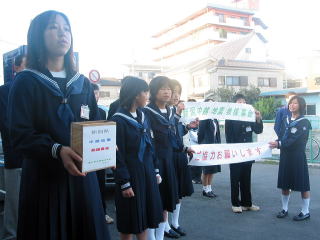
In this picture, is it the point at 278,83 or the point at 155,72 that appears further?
the point at 155,72

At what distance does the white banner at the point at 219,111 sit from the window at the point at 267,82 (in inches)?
1332

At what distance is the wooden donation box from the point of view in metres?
1.60

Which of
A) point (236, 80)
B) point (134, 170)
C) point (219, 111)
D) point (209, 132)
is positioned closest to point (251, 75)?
point (236, 80)

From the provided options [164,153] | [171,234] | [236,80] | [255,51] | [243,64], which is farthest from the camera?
[255,51]

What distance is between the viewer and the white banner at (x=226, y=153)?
17.3ft

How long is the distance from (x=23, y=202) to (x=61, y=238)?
301mm

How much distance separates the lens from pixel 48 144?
1658 mm

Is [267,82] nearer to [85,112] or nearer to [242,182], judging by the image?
[242,182]

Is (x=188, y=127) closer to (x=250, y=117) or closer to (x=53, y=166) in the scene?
(x=250, y=117)

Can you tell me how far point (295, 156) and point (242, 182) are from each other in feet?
3.18

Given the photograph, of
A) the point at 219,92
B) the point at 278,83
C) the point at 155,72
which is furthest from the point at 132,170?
the point at 155,72

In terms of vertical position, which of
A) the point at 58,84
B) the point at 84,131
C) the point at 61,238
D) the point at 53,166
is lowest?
the point at 61,238

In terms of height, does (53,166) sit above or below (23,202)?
above

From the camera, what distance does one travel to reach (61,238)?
69.1 inches
